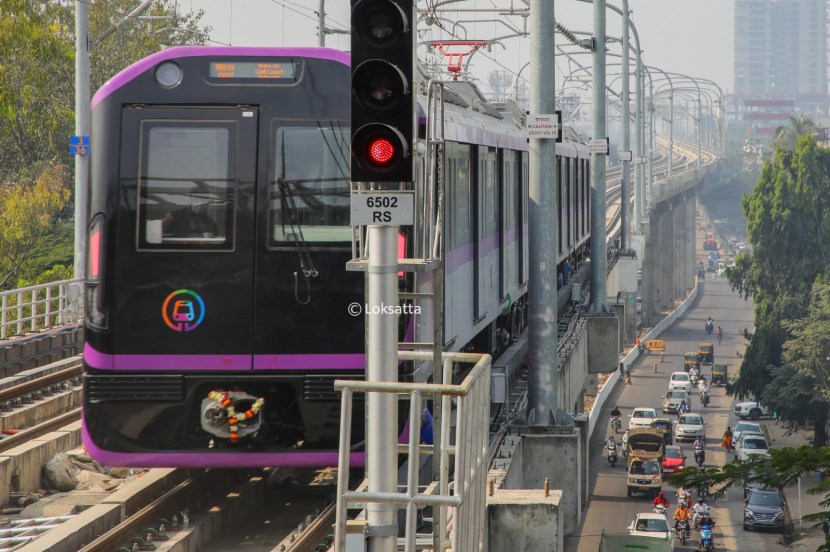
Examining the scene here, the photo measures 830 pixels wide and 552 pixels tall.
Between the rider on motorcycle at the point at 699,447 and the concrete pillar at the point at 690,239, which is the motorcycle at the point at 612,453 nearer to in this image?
the rider on motorcycle at the point at 699,447

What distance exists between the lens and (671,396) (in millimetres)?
63875

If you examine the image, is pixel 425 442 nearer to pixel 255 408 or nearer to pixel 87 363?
pixel 255 408

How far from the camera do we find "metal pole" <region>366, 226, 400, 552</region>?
6090 mm

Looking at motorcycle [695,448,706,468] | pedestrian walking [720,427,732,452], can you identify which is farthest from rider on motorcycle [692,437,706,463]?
pedestrian walking [720,427,732,452]

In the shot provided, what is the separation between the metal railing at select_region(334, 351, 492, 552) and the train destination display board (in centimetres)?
310

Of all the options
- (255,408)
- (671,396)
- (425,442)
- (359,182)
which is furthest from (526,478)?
(671,396)

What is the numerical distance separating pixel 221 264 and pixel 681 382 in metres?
60.9

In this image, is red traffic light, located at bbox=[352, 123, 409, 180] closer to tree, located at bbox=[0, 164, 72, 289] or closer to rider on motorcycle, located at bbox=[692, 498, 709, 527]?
tree, located at bbox=[0, 164, 72, 289]

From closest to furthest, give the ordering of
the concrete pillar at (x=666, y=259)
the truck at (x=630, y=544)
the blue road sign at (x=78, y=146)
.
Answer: the blue road sign at (x=78, y=146), the truck at (x=630, y=544), the concrete pillar at (x=666, y=259)

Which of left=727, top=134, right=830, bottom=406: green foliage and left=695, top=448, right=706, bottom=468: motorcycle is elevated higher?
left=727, top=134, right=830, bottom=406: green foliage

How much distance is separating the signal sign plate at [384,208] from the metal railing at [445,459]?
73 centimetres

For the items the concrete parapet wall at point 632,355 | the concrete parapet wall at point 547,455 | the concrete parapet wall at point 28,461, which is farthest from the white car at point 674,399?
the concrete parapet wall at point 28,461

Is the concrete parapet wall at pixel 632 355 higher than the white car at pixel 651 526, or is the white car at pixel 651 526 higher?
the concrete parapet wall at pixel 632 355

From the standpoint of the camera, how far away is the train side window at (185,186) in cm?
963
